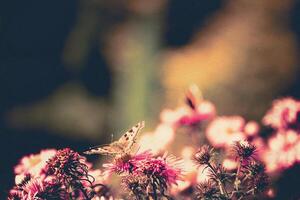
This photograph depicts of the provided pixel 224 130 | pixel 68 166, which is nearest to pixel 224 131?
pixel 224 130

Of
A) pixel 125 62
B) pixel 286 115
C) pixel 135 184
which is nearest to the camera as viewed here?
pixel 135 184

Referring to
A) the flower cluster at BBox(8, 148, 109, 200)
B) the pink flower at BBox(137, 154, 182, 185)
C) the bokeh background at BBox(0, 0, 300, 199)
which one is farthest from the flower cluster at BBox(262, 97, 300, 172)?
the bokeh background at BBox(0, 0, 300, 199)

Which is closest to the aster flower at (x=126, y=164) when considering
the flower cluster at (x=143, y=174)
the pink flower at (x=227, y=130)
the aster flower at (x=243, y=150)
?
the flower cluster at (x=143, y=174)

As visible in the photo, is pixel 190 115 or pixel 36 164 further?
pixel 190 115

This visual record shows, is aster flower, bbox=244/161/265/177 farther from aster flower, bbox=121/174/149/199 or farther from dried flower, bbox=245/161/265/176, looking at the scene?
aster flower, bbox=121/174/149/199

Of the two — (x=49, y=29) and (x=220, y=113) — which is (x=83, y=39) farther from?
(x=220, y=113)

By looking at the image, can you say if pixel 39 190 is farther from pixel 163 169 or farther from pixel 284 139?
pixel 284 139

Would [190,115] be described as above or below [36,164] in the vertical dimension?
above
